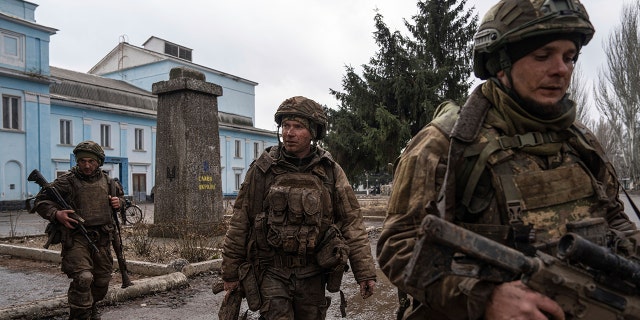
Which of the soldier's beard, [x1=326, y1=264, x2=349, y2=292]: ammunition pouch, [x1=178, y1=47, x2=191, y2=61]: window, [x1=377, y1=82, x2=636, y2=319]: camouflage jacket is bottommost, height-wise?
[x1=326, y1=264, x2=349, y2=292]: ammunition pouch

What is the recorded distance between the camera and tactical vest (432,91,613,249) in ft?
5.60

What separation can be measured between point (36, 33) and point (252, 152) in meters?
19.4

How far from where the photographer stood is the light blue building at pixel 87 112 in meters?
23.8

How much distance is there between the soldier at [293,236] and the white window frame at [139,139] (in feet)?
100

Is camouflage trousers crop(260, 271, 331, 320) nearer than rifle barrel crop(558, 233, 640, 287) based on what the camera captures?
No

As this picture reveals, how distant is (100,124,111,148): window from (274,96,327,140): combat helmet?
A: 2899cm

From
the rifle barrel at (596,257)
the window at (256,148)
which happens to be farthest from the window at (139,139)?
the rifle barrel at (596,257)

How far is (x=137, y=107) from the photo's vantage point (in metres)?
33.3

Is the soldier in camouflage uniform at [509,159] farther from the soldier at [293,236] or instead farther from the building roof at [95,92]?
the building roof at [95,92]

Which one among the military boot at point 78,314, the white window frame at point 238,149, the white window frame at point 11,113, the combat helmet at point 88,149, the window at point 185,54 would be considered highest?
the window at point 185,54

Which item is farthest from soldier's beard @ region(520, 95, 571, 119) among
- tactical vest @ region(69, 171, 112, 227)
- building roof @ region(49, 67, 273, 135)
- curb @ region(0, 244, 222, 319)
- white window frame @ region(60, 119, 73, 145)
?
white window frame @ region(60, 119, 73, 145)

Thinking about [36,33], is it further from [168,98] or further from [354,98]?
[168,98]

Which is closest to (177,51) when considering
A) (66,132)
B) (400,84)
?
(66,132)

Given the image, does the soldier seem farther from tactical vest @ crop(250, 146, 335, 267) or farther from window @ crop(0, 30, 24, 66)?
window @ crop(0, 30, 24, 66)
